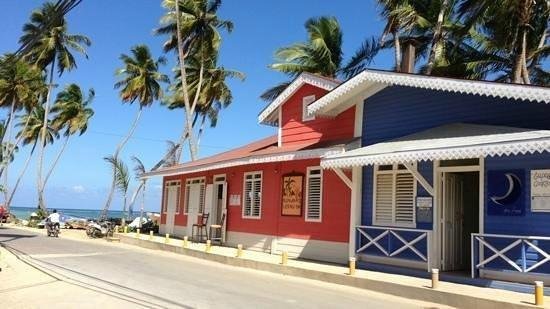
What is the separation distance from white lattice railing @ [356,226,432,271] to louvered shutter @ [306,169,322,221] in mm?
2452

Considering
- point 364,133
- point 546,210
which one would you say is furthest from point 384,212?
point 546,210

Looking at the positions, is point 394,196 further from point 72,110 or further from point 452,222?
point 72,110

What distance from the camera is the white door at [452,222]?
13.6 meters

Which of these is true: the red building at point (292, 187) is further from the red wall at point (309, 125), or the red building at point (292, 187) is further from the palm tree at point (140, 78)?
the palm tree at point (140, 78)

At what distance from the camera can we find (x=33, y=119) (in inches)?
2419

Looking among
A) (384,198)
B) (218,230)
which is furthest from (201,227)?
(384,198)

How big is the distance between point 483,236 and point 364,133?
201 inches

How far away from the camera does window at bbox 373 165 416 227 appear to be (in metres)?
14.3

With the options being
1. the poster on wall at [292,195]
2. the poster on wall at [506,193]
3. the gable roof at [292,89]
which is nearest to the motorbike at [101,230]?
the gable roof at [292,89]

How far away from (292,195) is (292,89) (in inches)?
151

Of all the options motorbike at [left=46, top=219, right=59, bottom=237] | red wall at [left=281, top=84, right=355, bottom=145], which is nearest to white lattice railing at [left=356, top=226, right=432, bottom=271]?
red wall at [left=281, top=84, right=355, bottom=145]

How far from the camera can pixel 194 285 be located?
1234cm

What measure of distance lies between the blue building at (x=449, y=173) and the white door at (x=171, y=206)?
1289cm

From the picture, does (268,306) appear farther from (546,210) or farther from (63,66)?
(63,66)
